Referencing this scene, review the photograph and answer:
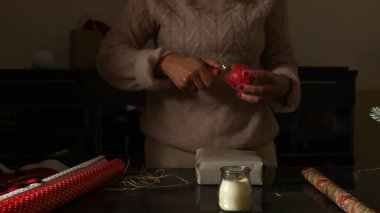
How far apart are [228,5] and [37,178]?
1.89 ft

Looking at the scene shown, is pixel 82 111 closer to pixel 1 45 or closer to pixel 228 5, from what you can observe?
pixel 1 45

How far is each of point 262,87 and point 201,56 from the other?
0.19 metres

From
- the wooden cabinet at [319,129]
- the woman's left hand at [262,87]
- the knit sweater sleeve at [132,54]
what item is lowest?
the wooden cabinet at [319,129]

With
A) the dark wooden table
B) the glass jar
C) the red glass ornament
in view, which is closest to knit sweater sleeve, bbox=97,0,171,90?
the red glass ornament

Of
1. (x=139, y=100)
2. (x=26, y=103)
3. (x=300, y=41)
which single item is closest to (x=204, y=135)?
(x=139, y=100)

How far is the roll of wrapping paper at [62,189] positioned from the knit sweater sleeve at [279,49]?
415 millimetres

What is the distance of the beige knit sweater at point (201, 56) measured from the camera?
108 centimetres

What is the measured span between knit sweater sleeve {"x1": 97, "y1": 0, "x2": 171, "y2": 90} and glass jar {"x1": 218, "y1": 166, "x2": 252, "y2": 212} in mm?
340

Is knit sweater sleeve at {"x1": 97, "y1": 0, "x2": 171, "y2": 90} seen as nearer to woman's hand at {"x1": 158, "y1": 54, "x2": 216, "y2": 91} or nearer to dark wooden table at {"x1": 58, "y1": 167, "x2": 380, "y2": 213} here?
woman's hand at {"x1": 158, "y1": 54, "x2": 216, "y2": 91}

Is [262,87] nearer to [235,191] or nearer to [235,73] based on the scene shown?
[235,73]

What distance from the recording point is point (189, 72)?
0.94m

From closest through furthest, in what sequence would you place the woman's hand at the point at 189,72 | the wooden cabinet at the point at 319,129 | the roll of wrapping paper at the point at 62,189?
the roll of wrapping paper at the point at 62,189, the woman's hand at the point at 189,72, the wooden cabinet at the point at 319,129

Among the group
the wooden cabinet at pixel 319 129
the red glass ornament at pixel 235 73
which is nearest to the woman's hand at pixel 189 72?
the red glass ornament at pixel 235 73

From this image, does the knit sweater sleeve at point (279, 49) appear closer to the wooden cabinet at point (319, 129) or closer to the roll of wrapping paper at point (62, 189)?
the roll of wrapping paper at point (62, 189)
